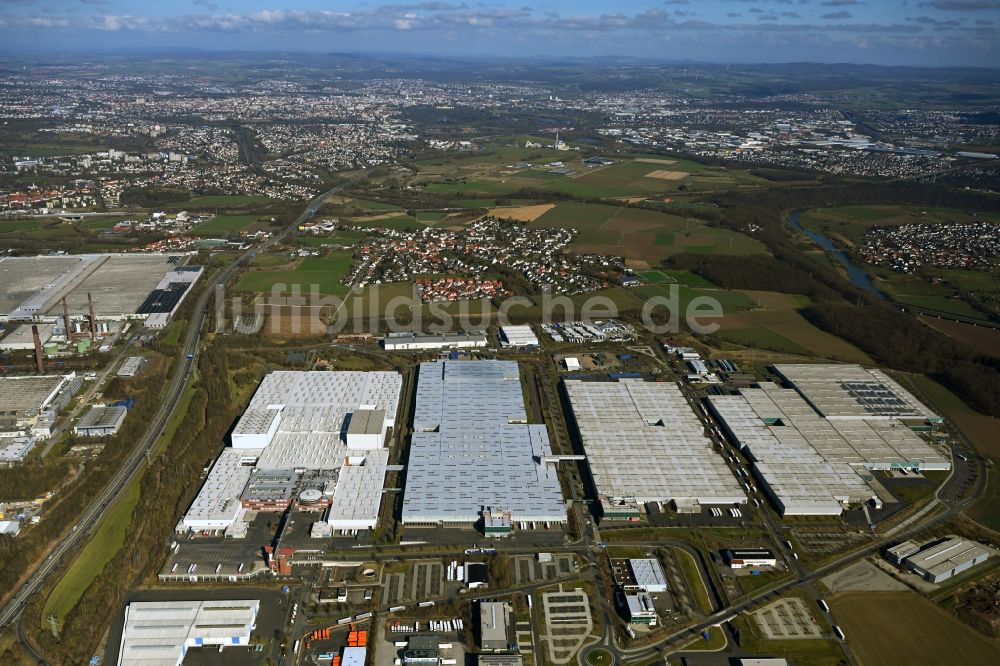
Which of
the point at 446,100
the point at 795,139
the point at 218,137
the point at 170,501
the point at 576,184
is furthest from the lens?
the point at 446,100

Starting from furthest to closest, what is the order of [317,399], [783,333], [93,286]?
[93,286] < [783,333] < [317,399]

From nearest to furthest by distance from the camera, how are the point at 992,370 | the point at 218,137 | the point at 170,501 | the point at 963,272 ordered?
1. the point at 170,501
2. the point at 992,370
3. the point at 963,272
4. the point at 218,137

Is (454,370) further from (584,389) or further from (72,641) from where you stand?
(72,641)

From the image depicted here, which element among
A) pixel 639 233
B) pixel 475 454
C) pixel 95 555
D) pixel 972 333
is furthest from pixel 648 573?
pixel 639 233

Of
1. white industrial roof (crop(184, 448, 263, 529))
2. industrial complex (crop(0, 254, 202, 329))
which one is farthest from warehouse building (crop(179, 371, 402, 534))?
industrial complex (crop(0, 254, 202, 329))

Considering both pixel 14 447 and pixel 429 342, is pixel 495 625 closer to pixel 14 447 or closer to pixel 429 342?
pixel 429 342

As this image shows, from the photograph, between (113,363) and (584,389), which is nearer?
(584,389)

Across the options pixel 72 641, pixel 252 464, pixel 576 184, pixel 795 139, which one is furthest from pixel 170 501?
pixel 795 139
